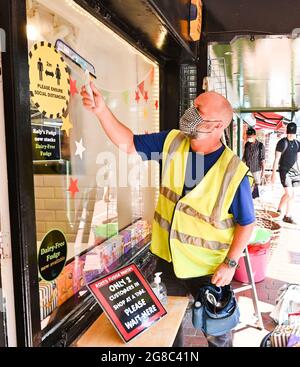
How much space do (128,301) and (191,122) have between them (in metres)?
0.88

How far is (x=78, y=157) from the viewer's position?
2.13 m

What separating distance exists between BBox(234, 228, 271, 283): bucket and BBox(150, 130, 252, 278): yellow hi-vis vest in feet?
6.81

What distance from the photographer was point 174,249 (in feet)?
6.54

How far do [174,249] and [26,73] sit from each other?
109 cm

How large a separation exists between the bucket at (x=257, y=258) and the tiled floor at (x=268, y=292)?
0.25ft

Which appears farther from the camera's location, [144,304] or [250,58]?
[250,58]

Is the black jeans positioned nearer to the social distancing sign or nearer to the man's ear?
the man's ear

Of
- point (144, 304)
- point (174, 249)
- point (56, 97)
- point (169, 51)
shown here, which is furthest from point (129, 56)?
point (144, 304)

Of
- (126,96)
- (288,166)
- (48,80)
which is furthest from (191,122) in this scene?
(288,166)

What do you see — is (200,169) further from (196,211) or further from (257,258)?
(257,258)

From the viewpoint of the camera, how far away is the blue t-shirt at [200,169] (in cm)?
191

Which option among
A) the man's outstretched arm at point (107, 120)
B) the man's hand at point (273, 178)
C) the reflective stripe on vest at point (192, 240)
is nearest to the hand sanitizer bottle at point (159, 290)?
the reflective stripe on vest at point (192, 240)

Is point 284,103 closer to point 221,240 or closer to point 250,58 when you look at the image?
point 250,58

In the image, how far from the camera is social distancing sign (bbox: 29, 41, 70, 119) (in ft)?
5.15
